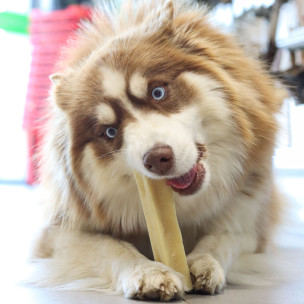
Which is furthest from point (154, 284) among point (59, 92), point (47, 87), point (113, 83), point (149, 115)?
point (47, 87)

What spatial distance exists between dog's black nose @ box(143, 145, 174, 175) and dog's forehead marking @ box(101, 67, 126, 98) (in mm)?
287

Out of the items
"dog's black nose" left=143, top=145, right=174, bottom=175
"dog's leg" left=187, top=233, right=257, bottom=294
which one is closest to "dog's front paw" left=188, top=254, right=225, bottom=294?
"dog's leg" left=187, top=233, right=257, bottom=294

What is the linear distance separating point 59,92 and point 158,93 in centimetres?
44

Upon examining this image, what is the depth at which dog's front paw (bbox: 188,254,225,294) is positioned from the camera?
4.60 feet

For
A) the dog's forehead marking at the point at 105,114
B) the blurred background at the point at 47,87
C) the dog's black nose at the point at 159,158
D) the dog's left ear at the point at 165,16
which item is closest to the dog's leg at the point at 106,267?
the blurred background at the point at 47,87

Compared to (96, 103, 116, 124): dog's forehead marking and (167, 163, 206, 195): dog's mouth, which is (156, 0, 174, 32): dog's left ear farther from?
(167, 163, 206, 195): dog's mouth

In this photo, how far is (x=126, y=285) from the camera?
1386 mm

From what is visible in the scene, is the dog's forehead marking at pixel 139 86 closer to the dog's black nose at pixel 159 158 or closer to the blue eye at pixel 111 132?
the blue eye at pixel 111 132

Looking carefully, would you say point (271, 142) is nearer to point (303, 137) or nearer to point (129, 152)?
point (129, 152)

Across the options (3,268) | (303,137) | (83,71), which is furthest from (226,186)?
(303,137)

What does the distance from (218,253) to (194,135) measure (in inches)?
15.8

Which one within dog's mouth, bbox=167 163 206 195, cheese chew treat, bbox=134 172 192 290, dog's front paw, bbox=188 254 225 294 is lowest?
dog's front paw, bbox=188 254 225 294

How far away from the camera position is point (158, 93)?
5.08ft

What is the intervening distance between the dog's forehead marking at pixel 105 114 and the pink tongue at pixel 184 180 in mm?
276
